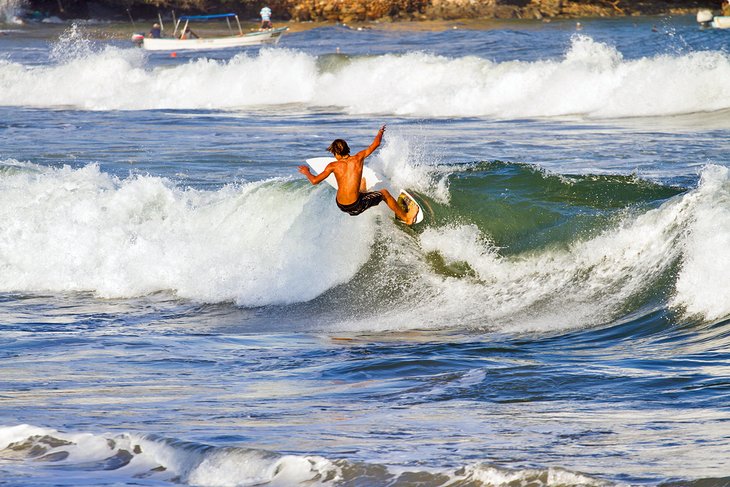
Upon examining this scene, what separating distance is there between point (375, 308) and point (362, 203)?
3.47ft

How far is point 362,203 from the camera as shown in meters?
11.6

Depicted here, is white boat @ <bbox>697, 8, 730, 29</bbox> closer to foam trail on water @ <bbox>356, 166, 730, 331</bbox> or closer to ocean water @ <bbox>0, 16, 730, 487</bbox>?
ocean water @ <bbox>0, 16, 730, 487</bbox>

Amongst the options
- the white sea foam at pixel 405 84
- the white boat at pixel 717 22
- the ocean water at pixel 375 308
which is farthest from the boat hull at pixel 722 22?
the ocean water at pixel 375 308

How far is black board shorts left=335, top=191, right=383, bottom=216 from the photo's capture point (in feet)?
37.9

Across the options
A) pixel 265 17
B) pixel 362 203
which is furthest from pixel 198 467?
pixel 265 17

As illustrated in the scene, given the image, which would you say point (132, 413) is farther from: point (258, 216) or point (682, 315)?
point (258, 216)

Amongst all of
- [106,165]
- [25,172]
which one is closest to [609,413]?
[25,172]

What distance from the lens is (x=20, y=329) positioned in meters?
10.2

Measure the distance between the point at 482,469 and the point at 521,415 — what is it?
1283mm

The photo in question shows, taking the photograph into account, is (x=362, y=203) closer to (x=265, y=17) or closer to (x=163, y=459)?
(x=163, y=459)

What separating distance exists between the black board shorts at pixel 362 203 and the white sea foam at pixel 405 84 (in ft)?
46.5

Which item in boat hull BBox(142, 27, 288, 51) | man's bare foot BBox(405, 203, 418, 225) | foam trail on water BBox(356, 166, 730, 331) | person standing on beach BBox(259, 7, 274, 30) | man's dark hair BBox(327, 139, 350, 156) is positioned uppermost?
person standing on beach BBox(259, 7, 274, 30)

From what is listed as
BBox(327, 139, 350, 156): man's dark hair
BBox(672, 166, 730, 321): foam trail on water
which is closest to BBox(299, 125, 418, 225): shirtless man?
BBox(327, 139, 350, 156): man's dark hair

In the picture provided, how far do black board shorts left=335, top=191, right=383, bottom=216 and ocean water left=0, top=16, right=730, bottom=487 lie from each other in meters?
0.83
